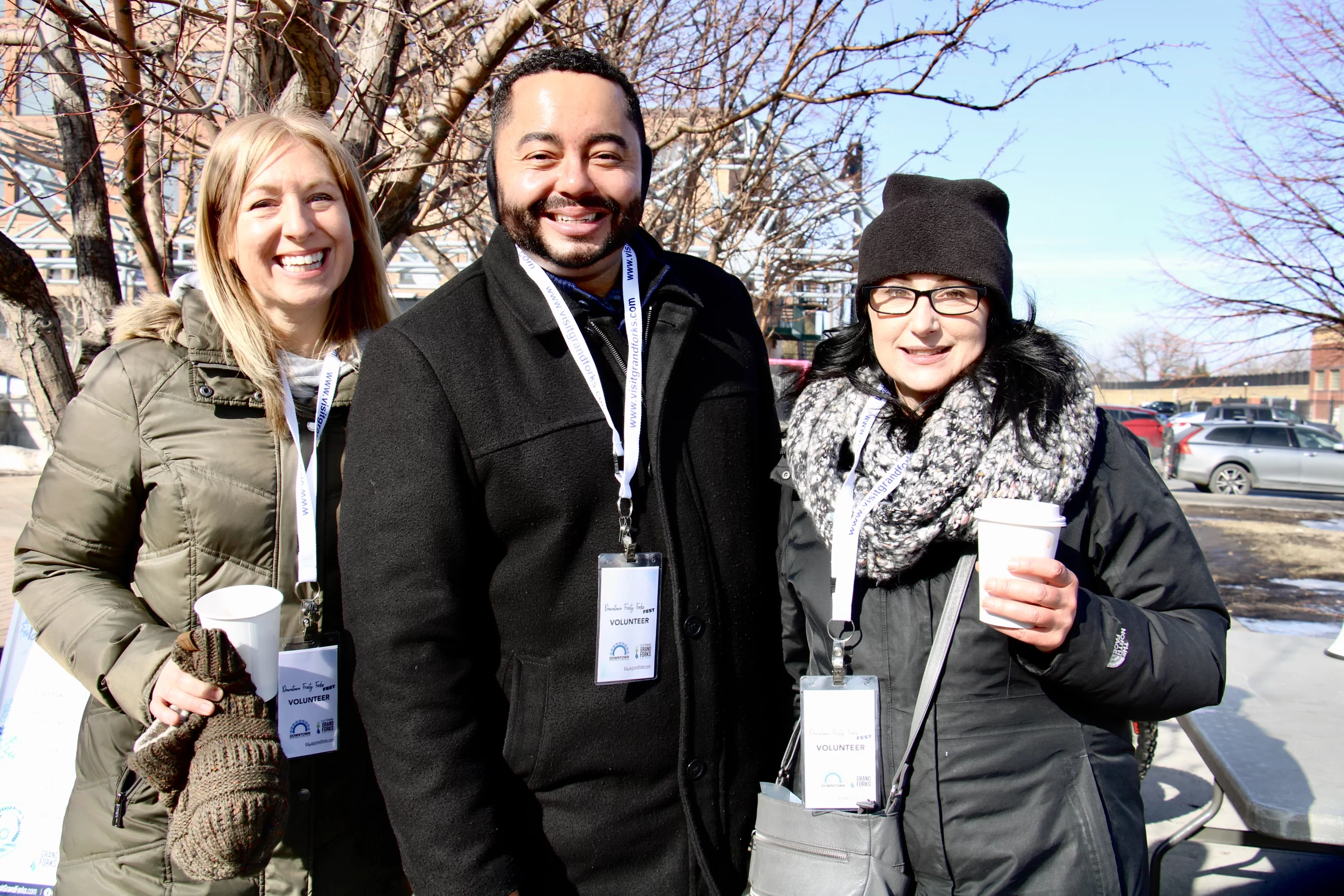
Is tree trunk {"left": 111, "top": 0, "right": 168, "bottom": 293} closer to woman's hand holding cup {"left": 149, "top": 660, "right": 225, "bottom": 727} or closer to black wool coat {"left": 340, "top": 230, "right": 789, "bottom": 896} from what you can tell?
black wool coat {"left": 340, "top": 230, "right": 789, "bottom": 896}

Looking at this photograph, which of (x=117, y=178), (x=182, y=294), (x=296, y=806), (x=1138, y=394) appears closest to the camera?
(x=296, y=806)

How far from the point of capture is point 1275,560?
1103 cm

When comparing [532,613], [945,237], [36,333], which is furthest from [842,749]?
[36,333]

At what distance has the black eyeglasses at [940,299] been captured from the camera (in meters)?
1.88

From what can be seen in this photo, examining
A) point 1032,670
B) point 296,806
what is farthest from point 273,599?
point 1032,670

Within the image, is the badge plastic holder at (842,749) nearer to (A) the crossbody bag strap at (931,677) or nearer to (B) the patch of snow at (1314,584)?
(A) the crossbody bag strap at (931,677)

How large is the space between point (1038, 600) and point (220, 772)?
5.02 feet

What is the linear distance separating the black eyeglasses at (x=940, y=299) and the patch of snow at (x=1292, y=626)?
7.14 m

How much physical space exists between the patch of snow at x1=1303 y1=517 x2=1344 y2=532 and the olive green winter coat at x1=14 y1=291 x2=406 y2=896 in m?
15.9

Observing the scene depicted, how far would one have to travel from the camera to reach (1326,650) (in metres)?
3.81

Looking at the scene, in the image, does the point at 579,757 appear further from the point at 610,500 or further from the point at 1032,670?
the point at 1032,670

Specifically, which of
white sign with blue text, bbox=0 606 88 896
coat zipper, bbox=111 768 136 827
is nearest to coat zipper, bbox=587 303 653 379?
coat zipper, bbox=111 768 136 827

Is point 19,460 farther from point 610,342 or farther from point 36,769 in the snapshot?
point 610,342

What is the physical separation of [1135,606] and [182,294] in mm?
2258
